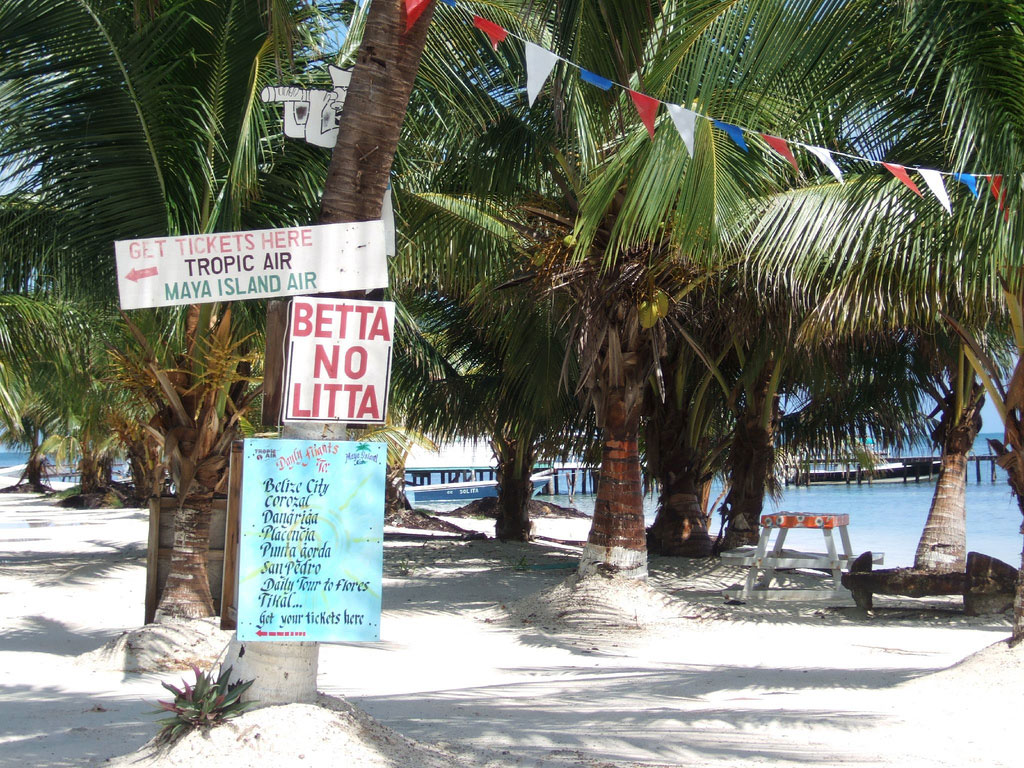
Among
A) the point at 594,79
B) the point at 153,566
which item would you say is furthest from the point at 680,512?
the point at 594,79

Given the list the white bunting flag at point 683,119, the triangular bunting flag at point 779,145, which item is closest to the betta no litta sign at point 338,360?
the white bunting flag at point 683,119

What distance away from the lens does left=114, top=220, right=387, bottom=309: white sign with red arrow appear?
3.79 m

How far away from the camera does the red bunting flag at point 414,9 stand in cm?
400

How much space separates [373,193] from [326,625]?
1.78 m

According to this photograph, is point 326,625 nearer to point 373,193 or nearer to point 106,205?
point 373,193

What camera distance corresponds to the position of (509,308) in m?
Answer: 10.7

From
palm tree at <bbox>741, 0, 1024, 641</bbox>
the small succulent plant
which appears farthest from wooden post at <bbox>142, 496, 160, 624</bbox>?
palm tree at <bbox>741, 0, 1024, 641</bbox>

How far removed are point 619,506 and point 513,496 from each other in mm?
6897

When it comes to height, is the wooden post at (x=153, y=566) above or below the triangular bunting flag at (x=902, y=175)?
below

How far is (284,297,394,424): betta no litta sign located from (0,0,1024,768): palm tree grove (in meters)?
0.02

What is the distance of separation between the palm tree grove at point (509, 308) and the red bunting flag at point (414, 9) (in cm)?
8

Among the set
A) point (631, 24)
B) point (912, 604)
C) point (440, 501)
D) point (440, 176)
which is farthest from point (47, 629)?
point (440, 501)

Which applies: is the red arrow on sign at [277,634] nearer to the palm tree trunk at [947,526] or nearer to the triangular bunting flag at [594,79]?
the triangular bunting flag at [594,79]

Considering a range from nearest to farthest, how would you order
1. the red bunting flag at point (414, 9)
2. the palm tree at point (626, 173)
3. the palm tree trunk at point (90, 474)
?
1. the red bunting flag at point (414, 9)
2. the palm tree at point (626, 173)
3. the palm tree trunk at point (90, 474)
